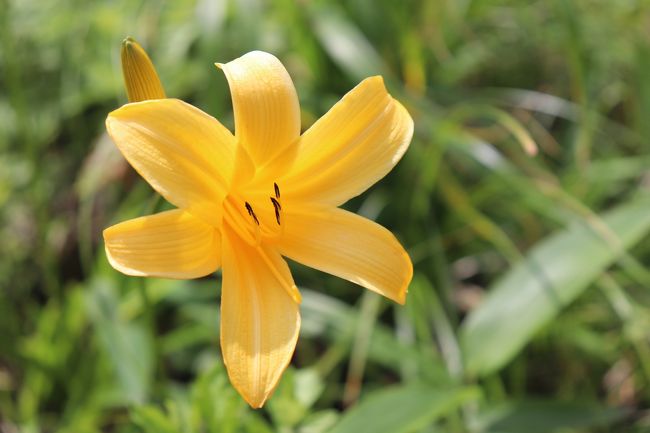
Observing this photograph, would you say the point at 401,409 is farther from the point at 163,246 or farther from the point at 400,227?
the point at 400,227

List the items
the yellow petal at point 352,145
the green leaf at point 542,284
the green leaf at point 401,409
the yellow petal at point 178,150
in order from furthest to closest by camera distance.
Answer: the green leaf at point 542,284
the green leaf at point 401,409
the yellow petal at point 352,145
the yellow petal at point 178,150

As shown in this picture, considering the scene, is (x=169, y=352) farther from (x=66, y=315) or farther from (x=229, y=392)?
(x=229, y=392)

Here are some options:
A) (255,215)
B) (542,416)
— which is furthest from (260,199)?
(542,416)

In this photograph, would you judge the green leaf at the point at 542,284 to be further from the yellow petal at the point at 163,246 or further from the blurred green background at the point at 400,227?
the yellow petal at the point at 163,246

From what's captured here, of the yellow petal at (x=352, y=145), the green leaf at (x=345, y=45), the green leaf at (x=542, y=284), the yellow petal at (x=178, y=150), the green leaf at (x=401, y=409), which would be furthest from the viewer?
the green leaf at (x=345, y=45)

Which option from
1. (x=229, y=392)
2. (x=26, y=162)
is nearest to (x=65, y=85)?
(x=26, y=162)

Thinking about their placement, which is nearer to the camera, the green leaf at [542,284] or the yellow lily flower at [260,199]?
the yellow lily flower at [260,199]

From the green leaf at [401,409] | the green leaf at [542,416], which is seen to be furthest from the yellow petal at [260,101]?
the green leaf at [542,416]

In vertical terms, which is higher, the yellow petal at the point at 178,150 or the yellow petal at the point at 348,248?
the yellow petal at the point at 178,150
